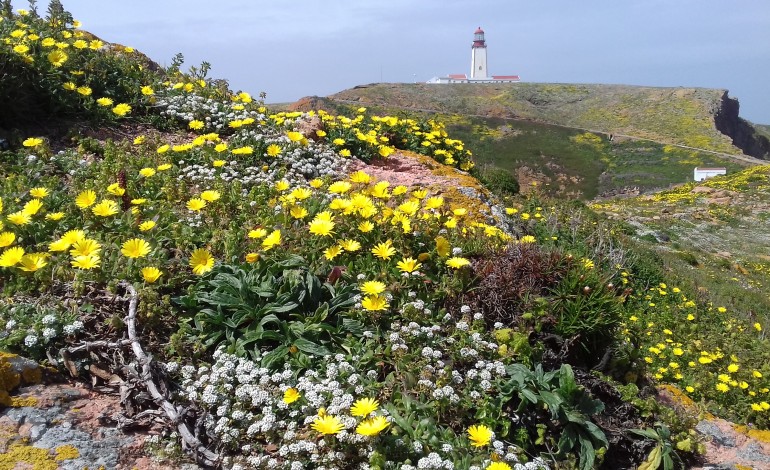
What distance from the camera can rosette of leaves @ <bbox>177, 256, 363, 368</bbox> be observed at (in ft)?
9.85

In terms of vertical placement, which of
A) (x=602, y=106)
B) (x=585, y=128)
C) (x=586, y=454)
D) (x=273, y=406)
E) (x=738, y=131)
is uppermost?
(x=602, y=106)

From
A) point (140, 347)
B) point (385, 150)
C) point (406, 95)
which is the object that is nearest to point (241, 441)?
point (140, 347)

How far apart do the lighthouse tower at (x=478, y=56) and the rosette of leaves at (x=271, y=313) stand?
108270 mm

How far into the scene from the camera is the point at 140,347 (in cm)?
279

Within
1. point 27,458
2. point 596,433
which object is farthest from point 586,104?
point 27,458

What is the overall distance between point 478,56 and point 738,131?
49.3 meters

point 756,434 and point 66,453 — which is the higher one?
point 66,453

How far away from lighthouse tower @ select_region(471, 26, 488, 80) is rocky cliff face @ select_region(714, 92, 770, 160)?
45.1m

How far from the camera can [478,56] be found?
4218 inches

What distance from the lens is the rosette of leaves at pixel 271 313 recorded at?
9.85 ft

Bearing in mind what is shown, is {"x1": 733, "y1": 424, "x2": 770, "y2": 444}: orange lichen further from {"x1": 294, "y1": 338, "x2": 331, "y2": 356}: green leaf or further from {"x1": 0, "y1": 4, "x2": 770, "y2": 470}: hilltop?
{"x1": 294, "y1": 338, "x2": 331, "y2": 356}: green leaf

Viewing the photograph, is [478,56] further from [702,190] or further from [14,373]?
[14,373]

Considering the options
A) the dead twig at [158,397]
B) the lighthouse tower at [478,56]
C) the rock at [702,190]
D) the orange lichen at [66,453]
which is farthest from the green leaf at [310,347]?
the lighthouse tower at [478,56]

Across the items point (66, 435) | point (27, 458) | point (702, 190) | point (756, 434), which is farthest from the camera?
point (702, 190)
